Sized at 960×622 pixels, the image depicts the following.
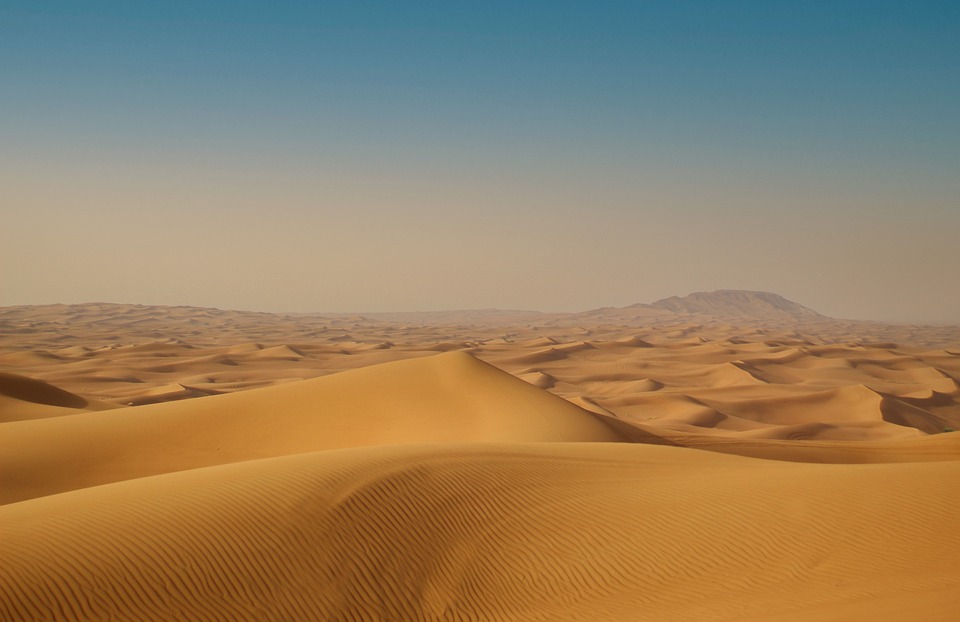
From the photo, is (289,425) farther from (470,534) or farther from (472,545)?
(472,545)

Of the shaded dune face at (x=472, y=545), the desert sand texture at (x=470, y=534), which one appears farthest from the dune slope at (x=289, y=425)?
the shaded dune face at (x=472, y=545)

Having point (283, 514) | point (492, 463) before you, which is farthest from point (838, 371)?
point (283, 514)

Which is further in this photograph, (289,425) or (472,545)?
(289,425)

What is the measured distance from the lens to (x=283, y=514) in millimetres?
9016

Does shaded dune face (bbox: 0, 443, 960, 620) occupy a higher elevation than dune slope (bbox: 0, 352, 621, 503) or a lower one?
higher

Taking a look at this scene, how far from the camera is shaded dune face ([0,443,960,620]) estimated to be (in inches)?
293

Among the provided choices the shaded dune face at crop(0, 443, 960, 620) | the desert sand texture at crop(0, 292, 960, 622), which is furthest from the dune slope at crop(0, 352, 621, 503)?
the shaded dune face at crop(0, 443, 960, 620)

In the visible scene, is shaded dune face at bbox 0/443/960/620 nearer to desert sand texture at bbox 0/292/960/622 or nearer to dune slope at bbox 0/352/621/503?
desert sand texture at bbox 0/292/960/622

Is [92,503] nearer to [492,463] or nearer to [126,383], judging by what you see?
[492,463]

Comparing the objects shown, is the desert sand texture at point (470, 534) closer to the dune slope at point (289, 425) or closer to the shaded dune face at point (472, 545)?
the shaded dune face at point (472, 545)

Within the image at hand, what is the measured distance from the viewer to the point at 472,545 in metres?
9.23

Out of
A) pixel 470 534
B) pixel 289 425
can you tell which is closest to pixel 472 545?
pixel 470 534

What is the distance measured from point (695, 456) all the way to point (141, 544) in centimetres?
1033

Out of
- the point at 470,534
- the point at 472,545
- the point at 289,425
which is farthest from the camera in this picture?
the point at 289,425
